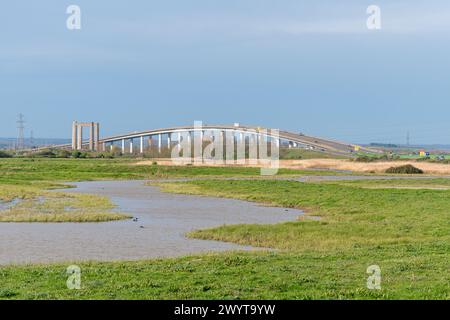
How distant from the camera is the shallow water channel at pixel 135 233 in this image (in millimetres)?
22059

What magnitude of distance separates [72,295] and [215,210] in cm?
2809

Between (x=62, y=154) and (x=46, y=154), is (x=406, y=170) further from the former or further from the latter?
(x=46, y=154)

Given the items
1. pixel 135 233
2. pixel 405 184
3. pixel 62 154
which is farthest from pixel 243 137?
pixel 135 233

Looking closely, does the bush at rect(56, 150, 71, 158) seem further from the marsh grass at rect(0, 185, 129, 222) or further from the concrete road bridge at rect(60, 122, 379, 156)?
the marsh grass at rect(0, 185, 129, 222)

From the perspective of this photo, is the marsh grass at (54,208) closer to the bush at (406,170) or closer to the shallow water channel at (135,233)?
the shallow water channel at (135,233)

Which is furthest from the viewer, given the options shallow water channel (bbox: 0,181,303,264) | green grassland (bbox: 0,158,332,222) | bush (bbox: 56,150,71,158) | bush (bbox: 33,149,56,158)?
bush (bbox: 56,150,71,158)

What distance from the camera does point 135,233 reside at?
92.8ft

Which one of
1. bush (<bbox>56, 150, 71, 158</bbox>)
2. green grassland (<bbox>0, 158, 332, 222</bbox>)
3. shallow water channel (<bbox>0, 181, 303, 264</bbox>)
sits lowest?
shallow water channel (<bbox>0, 181, 303, 264</bbox>)

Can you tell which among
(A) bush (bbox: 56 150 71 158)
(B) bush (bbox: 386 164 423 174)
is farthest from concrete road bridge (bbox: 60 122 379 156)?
(B) bush (bbox: 386 164 423 174)

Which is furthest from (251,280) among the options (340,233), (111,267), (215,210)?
(215,210)

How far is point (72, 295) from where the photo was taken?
1234 cm

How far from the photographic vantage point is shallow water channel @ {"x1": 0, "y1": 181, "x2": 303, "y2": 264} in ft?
72.4

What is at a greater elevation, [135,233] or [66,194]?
[66,194]
